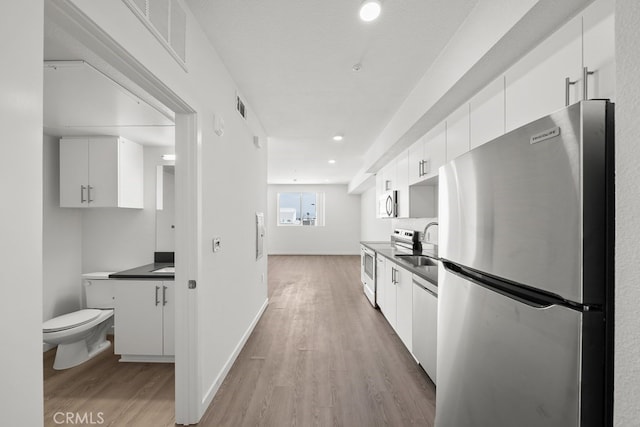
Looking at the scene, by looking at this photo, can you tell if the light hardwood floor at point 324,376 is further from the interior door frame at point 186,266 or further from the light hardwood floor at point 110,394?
the light hardwood floor at point 110,394

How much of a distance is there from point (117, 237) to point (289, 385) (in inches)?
102

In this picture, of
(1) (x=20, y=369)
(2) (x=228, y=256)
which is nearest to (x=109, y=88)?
(2) (x=228, y=256)

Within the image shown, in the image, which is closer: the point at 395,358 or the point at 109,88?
the point at 109,88

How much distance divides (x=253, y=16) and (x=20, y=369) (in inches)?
76.1

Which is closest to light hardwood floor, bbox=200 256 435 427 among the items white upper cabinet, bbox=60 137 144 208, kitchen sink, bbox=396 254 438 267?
kitchen sink, bbox=396 254 438 267

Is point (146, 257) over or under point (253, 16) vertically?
under

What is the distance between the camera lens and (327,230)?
1012cm

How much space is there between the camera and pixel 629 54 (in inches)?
22.5

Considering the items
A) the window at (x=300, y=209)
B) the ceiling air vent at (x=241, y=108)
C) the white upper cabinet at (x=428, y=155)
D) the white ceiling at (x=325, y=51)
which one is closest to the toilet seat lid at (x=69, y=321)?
the ceiling air vent at (x=241, y=108)

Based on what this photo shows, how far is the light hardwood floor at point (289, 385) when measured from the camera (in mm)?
1863

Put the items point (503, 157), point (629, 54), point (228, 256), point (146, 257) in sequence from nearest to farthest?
point (629, 54) → point (503, 157) → point (228, 256) → point (146, 257)

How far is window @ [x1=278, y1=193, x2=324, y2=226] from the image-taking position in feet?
33.5

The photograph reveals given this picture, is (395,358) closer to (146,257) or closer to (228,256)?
(228,256)

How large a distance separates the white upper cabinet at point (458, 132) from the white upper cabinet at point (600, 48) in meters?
0.94
